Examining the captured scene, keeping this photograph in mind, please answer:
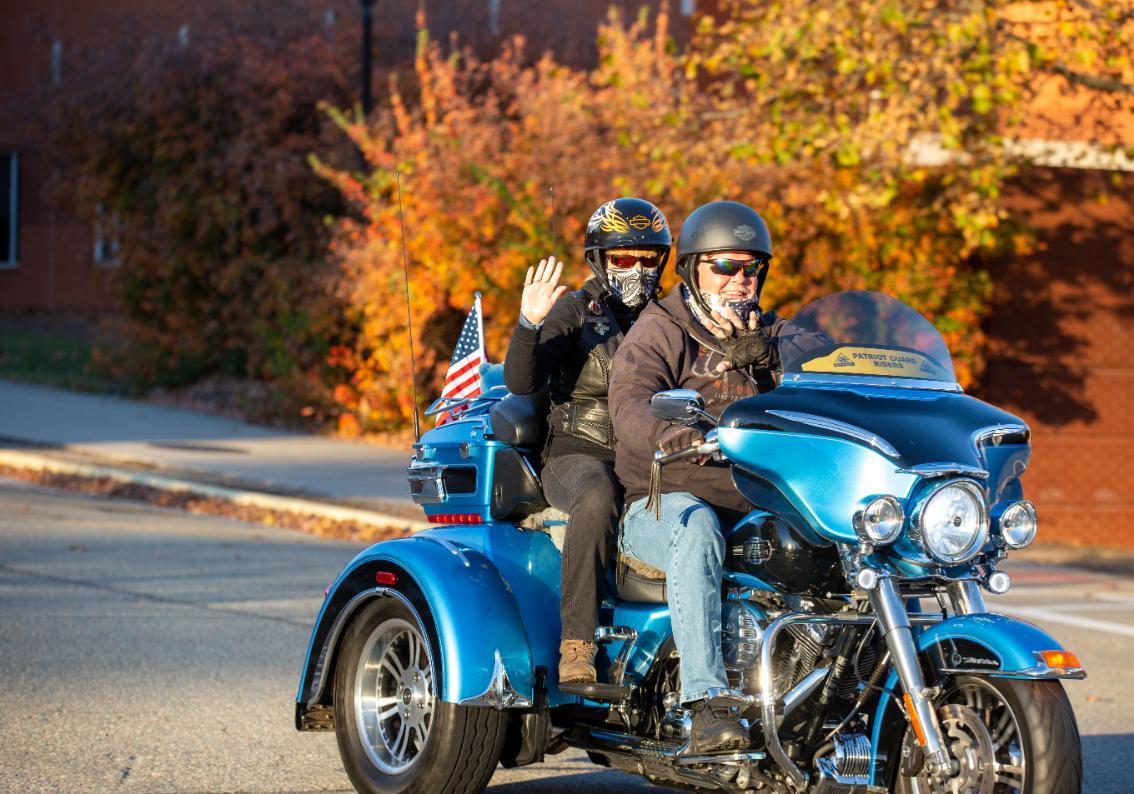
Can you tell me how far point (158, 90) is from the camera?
21.7m

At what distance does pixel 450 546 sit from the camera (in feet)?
19.2

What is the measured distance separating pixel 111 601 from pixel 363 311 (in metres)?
9.72

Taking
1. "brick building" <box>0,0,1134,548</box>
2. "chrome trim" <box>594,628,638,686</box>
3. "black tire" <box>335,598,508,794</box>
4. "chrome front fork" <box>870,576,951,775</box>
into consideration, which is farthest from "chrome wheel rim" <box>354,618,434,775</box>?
"brick building" <box>0,0,1134,548</box>

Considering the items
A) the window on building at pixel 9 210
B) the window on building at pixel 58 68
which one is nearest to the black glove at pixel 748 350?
the window on building at pixel 58 68

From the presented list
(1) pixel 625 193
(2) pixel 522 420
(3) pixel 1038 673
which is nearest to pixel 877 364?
(3) pixel 1038 673

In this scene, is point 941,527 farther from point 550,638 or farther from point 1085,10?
point 1085,10

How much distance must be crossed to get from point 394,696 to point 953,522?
2232 mm

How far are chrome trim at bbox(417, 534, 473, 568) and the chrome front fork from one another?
5.38 ft

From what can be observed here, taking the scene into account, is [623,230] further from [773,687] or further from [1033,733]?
[1033,733]

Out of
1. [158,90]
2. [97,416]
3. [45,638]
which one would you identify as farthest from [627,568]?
[158,90]

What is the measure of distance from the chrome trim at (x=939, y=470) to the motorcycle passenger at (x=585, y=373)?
3.76 feet

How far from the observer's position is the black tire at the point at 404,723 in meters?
5.53

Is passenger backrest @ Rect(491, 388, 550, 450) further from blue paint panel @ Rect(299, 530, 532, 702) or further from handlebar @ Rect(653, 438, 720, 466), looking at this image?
handlebar @ Rect(653, 438, 720, 466)

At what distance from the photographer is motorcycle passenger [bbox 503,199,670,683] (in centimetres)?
538
